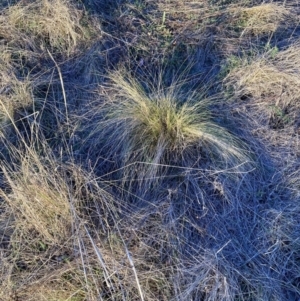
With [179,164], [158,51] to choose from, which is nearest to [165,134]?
[179,164]

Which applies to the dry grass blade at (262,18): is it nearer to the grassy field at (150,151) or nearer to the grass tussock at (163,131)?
the grassy field at (150,151)

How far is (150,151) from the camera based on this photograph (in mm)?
2523

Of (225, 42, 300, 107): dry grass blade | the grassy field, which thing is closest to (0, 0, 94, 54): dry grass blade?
the grassy field

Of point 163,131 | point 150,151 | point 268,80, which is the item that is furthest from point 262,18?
point 150,151

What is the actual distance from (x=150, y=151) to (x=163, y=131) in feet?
0.46

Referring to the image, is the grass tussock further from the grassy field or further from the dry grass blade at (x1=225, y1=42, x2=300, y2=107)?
the dry grass blade at (x1=225, y1=42, x2=300, y2=107)

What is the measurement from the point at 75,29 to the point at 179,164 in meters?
1.28

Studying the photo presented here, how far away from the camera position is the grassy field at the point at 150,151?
2.09 metres

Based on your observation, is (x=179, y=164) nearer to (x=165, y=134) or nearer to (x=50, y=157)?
(x=165, y=134)

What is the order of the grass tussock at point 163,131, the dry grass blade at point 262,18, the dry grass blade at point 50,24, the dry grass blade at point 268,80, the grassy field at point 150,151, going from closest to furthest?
the grassy field at point 150,151
the grass tussock at point 163,131
the dry grass blade at point 268,80
the dry grass blade at point 50,24
the dry grass blade at point 262,18

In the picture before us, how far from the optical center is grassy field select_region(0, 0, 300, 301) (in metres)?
2.09

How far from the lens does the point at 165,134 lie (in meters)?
2.56

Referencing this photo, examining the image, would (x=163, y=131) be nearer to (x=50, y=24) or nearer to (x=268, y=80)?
(x=268, y=80)

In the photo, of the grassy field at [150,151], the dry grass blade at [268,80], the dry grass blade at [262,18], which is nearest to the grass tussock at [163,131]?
the grassy field at [150,151]
